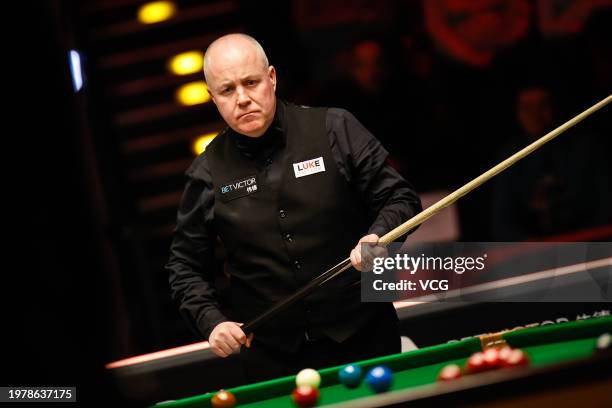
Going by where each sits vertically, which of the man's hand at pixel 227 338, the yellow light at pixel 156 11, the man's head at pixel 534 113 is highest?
the yellow light at pixel 156 11

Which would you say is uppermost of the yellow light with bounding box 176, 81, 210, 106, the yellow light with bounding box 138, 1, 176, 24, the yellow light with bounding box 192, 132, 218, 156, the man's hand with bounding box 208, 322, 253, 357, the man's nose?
the yellow light with bounding box 138, 1, 176, 24

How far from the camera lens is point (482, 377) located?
208 centimetres

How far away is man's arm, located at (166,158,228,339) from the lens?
277 cm

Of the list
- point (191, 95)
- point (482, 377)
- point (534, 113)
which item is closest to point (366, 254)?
point (482, 377)

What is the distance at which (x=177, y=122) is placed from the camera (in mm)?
5727

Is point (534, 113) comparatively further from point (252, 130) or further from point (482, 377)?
point (482, 377)

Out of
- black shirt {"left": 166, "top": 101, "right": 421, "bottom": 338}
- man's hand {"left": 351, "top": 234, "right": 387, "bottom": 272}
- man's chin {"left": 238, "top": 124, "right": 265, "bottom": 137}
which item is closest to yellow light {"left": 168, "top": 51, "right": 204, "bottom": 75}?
black shirt {"left": 166, "top": 101, "right": 421, "bottom": 338}

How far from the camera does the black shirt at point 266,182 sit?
269 cm

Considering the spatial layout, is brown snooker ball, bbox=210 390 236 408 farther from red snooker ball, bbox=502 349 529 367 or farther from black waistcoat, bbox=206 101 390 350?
red snooker ball, bbox=502 349 529 367

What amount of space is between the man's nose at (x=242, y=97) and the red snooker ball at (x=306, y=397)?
891 mm

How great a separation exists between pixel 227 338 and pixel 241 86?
0.78m

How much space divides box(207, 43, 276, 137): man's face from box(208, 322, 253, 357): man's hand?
62cm

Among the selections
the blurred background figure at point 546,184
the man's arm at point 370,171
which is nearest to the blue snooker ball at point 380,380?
the man's arm at point 370,171

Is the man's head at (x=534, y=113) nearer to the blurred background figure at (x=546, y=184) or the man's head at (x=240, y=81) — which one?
the blurred background figure at (x=546, y=184)
